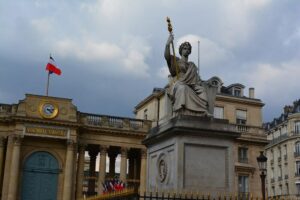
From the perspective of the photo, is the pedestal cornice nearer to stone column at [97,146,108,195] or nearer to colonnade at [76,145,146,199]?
colonnade at [76,145,146,199]

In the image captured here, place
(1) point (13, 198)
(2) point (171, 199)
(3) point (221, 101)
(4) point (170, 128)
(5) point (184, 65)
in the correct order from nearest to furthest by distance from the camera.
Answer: (2) point (171, 199)
(4) point (170, 128)
(5) point (184, 65)
(1) point (13, 198)
(3) point (221, 101)

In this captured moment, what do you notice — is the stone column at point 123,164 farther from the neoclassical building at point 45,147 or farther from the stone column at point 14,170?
the stone column at point 14,170

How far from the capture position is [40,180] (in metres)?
44.6

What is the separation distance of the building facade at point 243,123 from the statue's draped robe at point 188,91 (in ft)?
120

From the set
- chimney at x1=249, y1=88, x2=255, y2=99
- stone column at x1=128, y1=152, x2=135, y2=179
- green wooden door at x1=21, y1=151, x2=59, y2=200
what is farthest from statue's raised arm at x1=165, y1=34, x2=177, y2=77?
chimney at x1=249, y1=88, x2=255, y2=99

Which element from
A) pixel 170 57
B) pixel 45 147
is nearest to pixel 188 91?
pixel 170 57

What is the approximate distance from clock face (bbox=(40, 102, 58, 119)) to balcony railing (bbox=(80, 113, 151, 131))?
335 cm

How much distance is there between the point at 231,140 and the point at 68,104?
35.7 meters

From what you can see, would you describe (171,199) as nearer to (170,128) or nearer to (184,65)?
(170,128)

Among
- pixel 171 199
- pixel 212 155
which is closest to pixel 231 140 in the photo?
pixel 212 155

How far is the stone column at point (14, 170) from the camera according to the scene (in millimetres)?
42281

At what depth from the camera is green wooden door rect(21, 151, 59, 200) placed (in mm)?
44156

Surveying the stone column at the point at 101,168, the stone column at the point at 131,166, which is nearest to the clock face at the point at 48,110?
the stone column at the point at 101,168

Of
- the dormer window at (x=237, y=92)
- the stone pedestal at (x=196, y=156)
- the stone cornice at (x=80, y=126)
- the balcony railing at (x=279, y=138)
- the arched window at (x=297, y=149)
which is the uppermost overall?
the dormer window at (x=237, y=92)
